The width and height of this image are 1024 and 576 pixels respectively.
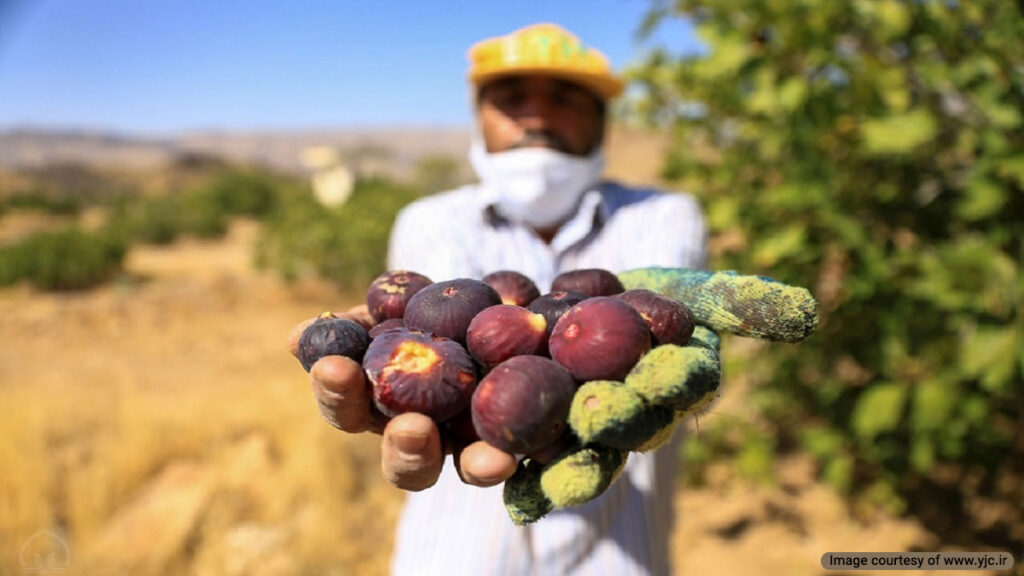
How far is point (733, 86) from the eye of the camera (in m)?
3.24

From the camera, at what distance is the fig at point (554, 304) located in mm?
1390

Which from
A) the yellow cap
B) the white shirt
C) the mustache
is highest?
the yellow cap

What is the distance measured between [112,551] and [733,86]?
12.7ft

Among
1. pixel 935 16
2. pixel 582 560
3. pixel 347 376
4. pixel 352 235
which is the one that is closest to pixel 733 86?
pixel 935 16

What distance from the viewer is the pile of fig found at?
114 cm

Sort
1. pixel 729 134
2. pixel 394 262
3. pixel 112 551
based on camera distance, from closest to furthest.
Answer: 1. pixel 394 262
2. pixel 112 551
3. pixel 729 134

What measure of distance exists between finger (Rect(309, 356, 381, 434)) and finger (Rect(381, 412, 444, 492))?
8cm

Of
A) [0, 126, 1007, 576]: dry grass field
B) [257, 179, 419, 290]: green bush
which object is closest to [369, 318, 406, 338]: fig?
[0, 126, 1007, 576]: dry grass field

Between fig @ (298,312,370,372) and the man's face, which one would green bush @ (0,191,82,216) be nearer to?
the man's face

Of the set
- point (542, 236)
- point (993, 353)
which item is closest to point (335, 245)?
point (542, 236)

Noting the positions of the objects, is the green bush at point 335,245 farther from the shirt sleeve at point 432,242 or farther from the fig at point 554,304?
the fig at point 554,304

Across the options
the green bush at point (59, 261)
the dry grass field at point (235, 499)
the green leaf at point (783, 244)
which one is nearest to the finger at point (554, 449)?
the green leaf at point (783, 244)

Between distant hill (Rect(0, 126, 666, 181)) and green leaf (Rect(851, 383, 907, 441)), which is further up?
green leaf (Rect(851, 383, 907, 441))

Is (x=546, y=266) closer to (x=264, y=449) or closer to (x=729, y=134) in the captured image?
(x=729, y=134)
